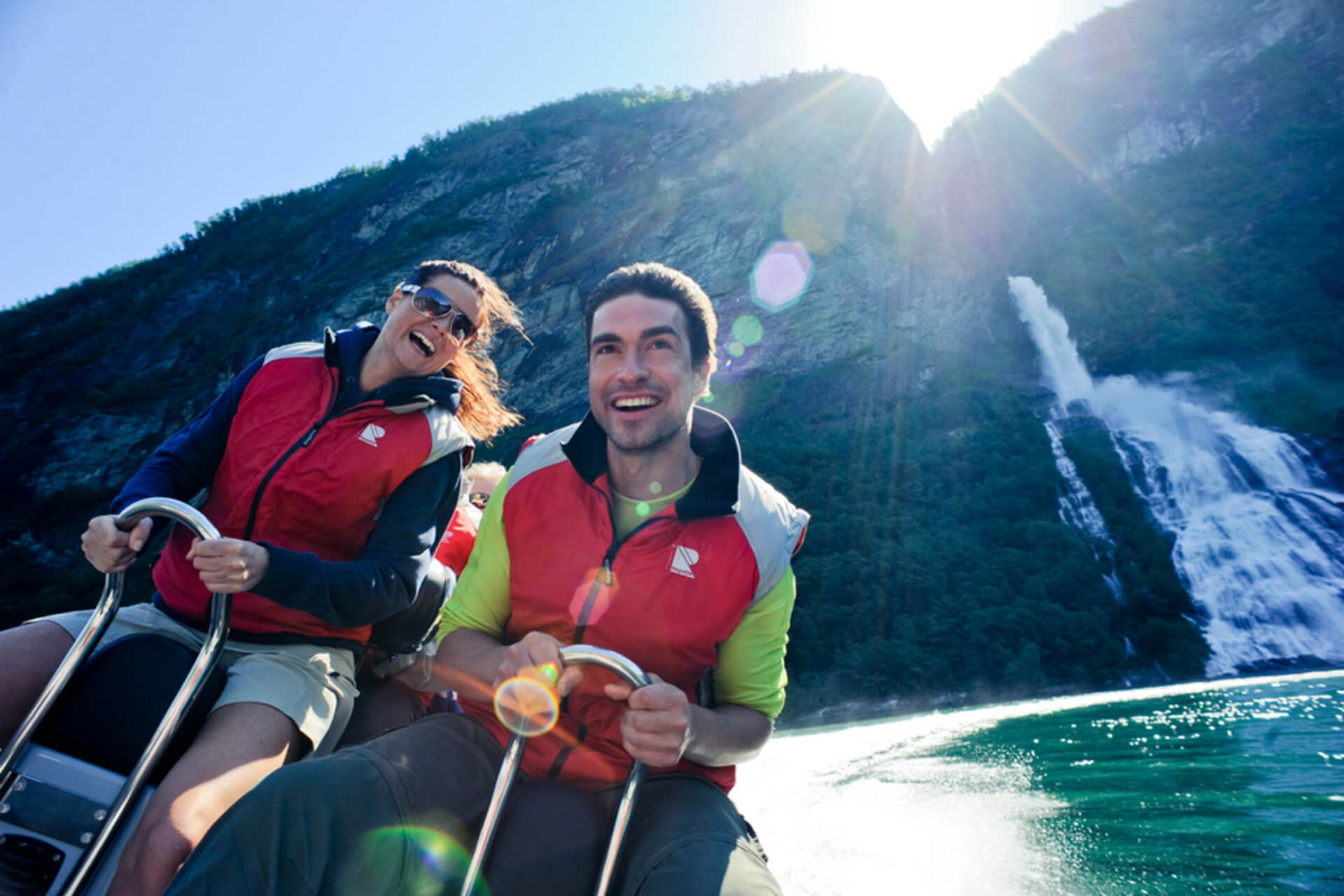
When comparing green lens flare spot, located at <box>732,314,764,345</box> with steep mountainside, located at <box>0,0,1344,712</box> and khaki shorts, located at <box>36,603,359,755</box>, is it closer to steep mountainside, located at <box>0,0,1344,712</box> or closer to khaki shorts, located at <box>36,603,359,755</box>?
steep mountainside, located at <box>0,0,1344,712</box>

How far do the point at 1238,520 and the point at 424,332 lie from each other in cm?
3324

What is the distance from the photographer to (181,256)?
45062 millimetres

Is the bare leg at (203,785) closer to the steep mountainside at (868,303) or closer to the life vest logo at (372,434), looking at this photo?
the life vest logo at (372,434)

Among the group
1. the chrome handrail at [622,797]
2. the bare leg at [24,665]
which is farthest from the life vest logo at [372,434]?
the chrome handrail at [622,797]

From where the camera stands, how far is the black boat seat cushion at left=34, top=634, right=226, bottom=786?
1.30m

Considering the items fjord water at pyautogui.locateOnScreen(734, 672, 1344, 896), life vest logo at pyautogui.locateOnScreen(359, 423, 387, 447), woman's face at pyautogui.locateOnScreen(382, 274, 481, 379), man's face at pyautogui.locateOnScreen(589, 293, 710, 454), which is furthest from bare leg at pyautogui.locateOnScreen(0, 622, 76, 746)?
fjord water at pyautogui.locateOnScreen(734, 672, 1344, 896)

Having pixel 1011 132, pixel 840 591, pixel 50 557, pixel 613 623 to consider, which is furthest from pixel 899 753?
pixel 1011 132

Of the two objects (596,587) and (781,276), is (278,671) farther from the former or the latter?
(781,276)

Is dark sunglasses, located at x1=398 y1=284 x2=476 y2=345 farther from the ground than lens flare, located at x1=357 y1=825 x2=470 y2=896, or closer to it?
farther from the ground

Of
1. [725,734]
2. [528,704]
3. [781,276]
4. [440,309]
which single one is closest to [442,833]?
[528,704]

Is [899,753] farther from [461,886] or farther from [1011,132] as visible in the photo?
[1011,132]

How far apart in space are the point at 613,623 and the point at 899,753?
6223 millimetres

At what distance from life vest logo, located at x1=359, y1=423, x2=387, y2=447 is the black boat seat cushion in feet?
2.26

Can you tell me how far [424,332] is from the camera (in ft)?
6.82
